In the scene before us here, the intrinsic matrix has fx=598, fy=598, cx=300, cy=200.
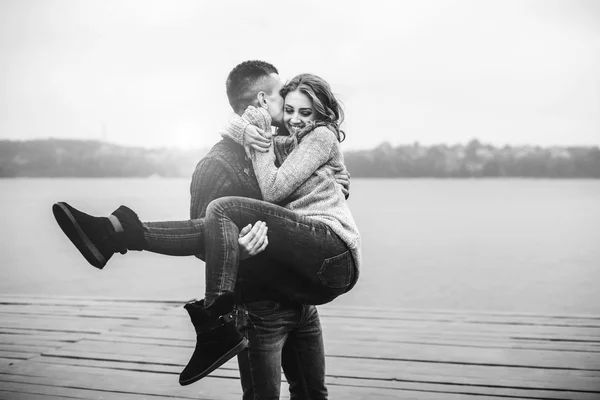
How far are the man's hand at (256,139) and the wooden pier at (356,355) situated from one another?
128cm

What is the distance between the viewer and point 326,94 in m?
1.87

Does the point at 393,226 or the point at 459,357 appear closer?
the point at 459,357

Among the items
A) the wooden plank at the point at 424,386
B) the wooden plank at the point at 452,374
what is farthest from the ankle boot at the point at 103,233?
the wooden plank at the point at 452,374

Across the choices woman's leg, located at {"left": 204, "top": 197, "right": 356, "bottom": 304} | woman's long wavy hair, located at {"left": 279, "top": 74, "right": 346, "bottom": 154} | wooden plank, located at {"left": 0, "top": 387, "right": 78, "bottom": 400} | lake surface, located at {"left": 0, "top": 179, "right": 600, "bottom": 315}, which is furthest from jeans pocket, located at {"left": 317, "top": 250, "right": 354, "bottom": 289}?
lake surface, located at {"left": 0, "top": 179, "right": 600, "bottom": 315}

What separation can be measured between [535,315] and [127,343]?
2.58 metres

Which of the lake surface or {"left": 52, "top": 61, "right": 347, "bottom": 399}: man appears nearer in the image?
{"left": 52, "top": 61, "right": 347, "bottom": 399}: man

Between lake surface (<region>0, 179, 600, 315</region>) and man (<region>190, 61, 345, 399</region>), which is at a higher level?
man (<region>190, 61, 345, 399</region>)

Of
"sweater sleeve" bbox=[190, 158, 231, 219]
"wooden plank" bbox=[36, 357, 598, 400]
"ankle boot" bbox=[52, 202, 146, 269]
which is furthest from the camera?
"wooden plank" bbox=[36, 357, 598, 400]

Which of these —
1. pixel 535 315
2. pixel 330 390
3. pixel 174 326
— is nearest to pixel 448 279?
pixel 535 315

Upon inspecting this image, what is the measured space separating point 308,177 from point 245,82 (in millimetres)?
459

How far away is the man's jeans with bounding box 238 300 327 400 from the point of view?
68.1 inches

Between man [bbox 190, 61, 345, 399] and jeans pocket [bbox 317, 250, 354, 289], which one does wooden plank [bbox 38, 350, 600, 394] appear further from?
jeans pocket [bbox 317, 250, 354, 289]

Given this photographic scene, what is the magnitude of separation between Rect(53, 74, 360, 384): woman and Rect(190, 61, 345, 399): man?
0.05 m

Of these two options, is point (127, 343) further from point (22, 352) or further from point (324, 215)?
point (324, 215)
